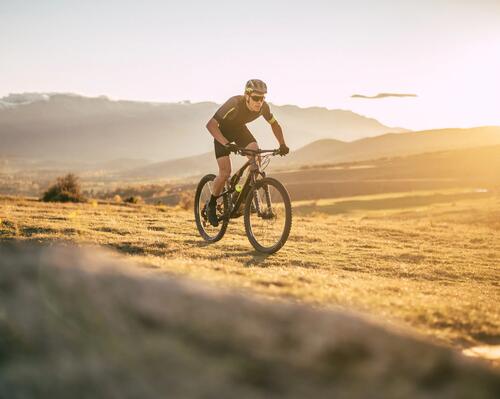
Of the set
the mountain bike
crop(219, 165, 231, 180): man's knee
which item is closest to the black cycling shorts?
crop(219, 165, 231, 180): man's knee

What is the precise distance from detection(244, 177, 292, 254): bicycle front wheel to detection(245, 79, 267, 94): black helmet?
1.51 m

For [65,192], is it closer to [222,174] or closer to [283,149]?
[222,174]

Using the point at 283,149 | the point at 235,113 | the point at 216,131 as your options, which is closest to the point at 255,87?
the point at 235,113

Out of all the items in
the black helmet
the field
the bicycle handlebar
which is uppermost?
the black helmet

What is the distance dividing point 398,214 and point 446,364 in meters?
31.8

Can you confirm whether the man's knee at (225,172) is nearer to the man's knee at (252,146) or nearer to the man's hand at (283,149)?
the man's knee at (252,146)

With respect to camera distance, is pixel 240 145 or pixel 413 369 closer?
pixel 413 369

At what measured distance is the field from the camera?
3492 millimetres

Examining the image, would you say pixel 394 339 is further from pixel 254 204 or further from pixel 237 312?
pixel 254 204

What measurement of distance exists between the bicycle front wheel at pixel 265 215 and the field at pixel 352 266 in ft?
0.83

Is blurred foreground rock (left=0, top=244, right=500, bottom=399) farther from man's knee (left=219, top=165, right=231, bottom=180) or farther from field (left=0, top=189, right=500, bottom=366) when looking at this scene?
man's knee (left=219, top=165, right=231, bottom=180)

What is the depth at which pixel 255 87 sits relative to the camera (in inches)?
323

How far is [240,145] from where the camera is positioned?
871 cm

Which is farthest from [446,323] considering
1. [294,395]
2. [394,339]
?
[294,395]
